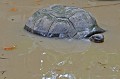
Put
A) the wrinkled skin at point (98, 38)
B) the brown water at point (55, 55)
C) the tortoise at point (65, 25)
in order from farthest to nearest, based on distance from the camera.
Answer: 1. the tortoise at point (65, 25)
2. the wrinkled skin at point (98, 38)
3. the brown water at point (55, 55)

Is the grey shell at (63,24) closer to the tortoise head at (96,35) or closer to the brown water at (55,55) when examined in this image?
the tortoise head at (96,35)

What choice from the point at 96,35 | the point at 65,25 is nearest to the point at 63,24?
the point at 65,25

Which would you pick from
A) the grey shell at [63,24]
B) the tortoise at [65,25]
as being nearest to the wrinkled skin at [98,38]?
the tortoise at [65,25]

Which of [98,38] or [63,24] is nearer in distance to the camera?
[98,38]

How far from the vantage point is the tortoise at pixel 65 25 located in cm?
555

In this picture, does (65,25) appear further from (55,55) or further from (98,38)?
(55,55)

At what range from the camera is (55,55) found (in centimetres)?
489

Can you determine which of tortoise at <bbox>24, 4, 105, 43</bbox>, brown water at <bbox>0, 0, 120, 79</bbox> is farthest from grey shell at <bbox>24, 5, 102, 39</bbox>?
brown water at <bbox>0, 0, 120, 79</bbox>

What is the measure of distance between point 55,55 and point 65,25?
2.84 feet

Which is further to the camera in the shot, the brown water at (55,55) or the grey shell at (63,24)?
the grey shell at (63,24)

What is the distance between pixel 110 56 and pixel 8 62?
1422 millimetres

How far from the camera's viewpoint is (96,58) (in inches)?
187

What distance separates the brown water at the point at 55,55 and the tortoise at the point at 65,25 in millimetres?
133

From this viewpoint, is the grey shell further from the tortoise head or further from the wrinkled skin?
the wrinkled skin
